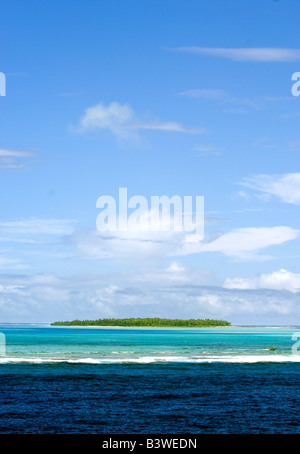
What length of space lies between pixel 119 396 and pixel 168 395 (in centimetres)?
419

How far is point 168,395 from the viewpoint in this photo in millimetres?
53594

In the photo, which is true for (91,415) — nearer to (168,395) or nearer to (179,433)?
(179,433)

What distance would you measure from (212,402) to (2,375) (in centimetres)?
2695

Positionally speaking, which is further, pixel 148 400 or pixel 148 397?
pixel 148 397

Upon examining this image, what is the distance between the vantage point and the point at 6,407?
45438mm

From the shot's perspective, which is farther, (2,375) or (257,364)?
(257,364)
